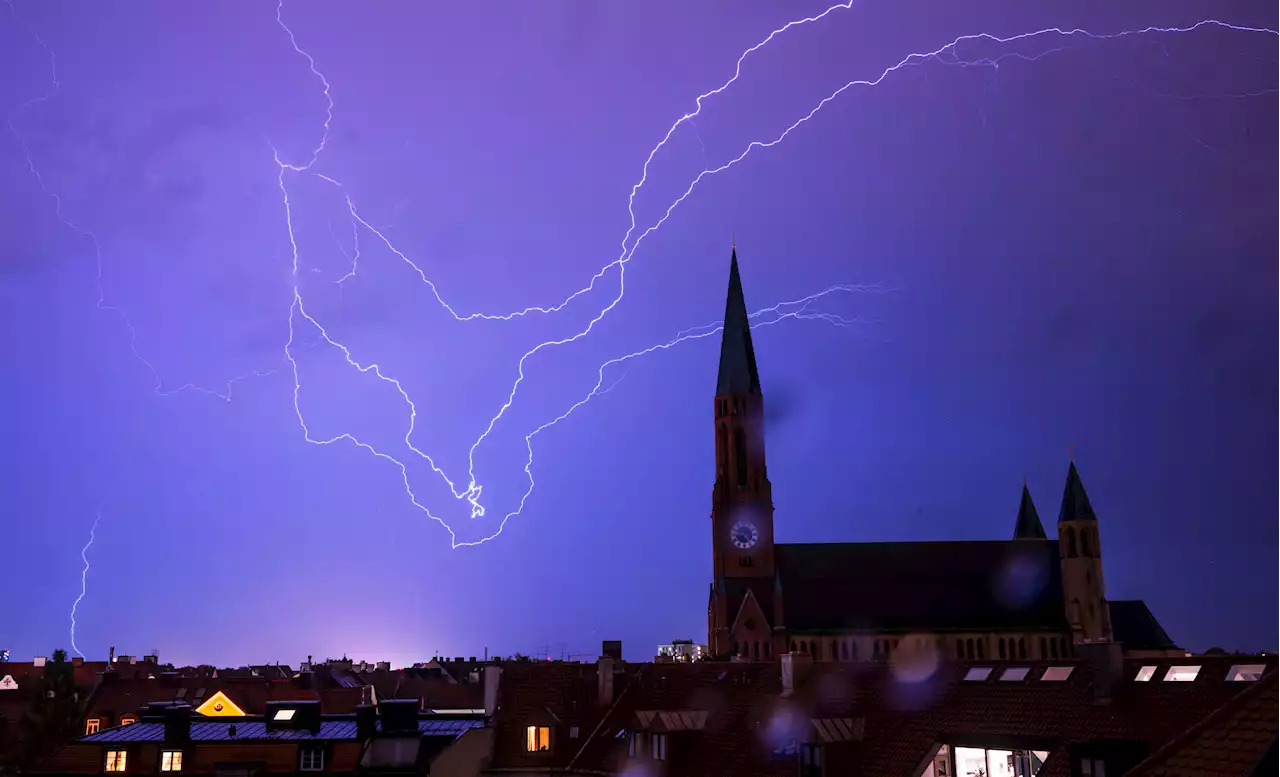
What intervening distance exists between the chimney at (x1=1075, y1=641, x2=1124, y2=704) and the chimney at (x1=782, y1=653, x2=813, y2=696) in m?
11.1

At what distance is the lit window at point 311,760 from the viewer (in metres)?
45.7

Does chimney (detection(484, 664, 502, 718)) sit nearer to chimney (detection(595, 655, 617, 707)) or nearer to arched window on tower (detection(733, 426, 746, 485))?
chimney (detection(595, 655, 617, 707))

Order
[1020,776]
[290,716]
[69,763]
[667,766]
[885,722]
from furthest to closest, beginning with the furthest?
[290,716] → [69,763] → [667,766] → [885,722] → [1020,776]

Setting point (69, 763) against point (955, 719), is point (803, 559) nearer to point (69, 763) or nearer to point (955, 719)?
point (69, 763)

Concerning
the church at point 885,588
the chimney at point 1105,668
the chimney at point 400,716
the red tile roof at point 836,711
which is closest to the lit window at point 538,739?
the red tile roof at point 836,711

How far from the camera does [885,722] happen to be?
107ft

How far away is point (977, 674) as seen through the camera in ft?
112

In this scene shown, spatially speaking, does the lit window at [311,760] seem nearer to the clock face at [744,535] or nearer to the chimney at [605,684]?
the chimney at [605,684]

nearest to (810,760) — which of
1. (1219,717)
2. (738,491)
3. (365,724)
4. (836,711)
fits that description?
(836,711)

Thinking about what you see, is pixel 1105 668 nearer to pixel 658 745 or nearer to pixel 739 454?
pixel 658 745

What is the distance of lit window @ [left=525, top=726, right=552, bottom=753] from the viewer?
4347 centimetres

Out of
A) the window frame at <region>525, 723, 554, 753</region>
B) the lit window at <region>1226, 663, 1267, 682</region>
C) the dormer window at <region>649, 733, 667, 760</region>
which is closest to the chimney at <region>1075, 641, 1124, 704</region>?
the lit window at <region>1226, 663, 1267, 682</region>

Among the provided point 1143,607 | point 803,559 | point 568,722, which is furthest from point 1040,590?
point 568,722

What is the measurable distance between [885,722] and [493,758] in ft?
53.6
